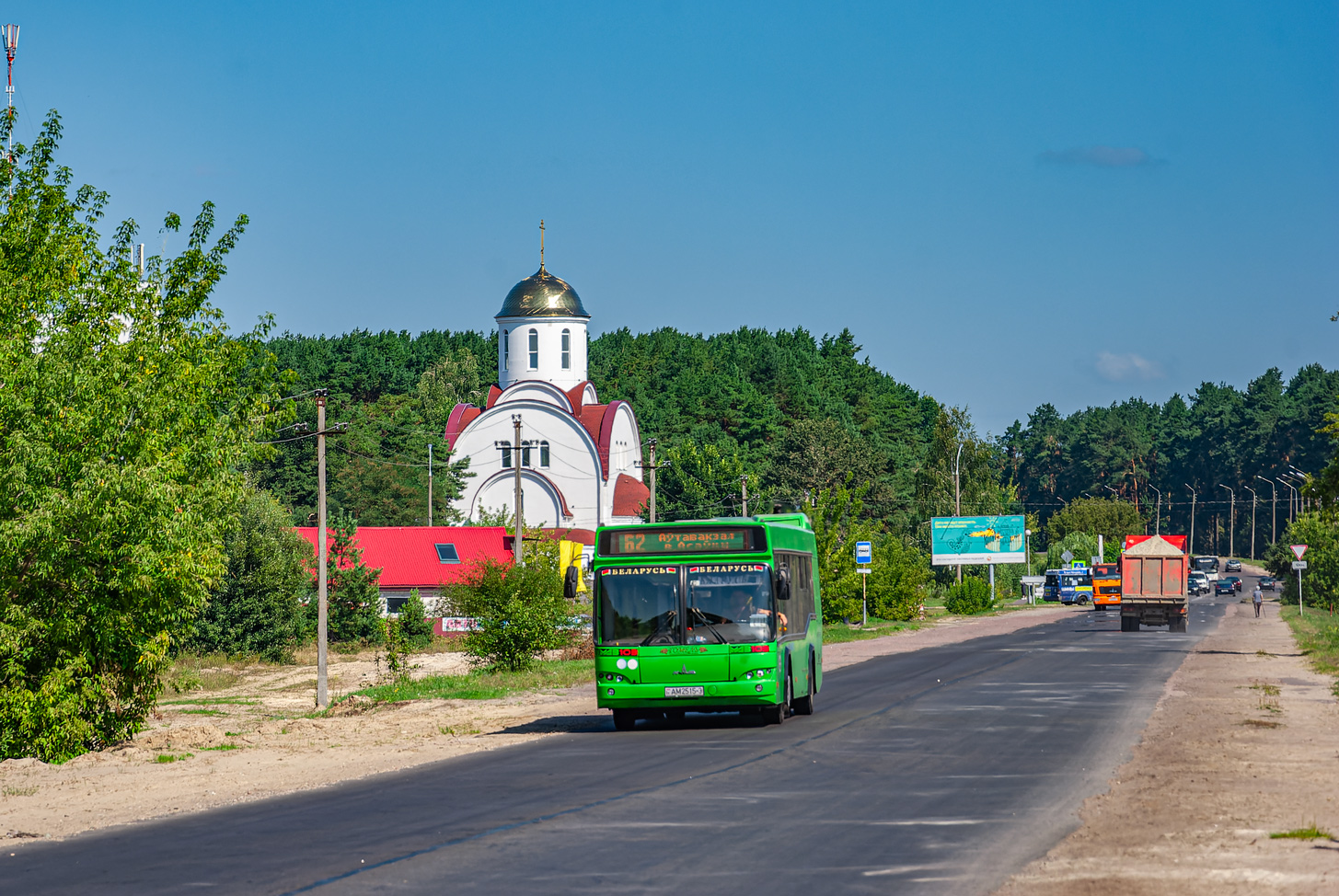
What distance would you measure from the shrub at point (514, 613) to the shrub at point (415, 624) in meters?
17.6

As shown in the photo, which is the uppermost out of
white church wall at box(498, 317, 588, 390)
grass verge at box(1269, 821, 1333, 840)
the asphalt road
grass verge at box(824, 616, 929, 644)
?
white church wall at box(498, 317, 588, 390)

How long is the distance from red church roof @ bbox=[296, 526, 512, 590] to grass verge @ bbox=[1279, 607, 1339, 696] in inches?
1243

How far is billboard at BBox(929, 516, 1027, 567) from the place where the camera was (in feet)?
287

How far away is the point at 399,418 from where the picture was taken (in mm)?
104562

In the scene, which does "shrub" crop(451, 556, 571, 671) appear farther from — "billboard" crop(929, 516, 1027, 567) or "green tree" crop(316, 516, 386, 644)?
"billboard" crop(929, 516, 1027, 567)

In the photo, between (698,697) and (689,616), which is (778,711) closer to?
(698,697)

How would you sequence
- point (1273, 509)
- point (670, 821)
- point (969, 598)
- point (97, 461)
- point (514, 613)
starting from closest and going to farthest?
1. point (670, 821)
2. point (97, 461)
3. point (514, 613)
4. point (969, 598)
5. point (1273, 509)

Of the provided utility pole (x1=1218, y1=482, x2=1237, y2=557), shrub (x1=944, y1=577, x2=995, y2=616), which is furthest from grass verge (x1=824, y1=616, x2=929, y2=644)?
utility pole (x1=1218, y1=482, x2=1237, y2=557)

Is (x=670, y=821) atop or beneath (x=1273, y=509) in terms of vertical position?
beneath

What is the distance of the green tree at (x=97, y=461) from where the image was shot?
19.7 metres

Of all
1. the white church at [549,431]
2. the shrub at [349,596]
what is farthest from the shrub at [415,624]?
the white church at [549,431]

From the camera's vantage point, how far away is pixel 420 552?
67.0 meters

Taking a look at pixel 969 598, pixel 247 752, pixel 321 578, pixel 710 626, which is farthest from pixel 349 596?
pixel 969 598

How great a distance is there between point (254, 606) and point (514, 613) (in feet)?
59.6
